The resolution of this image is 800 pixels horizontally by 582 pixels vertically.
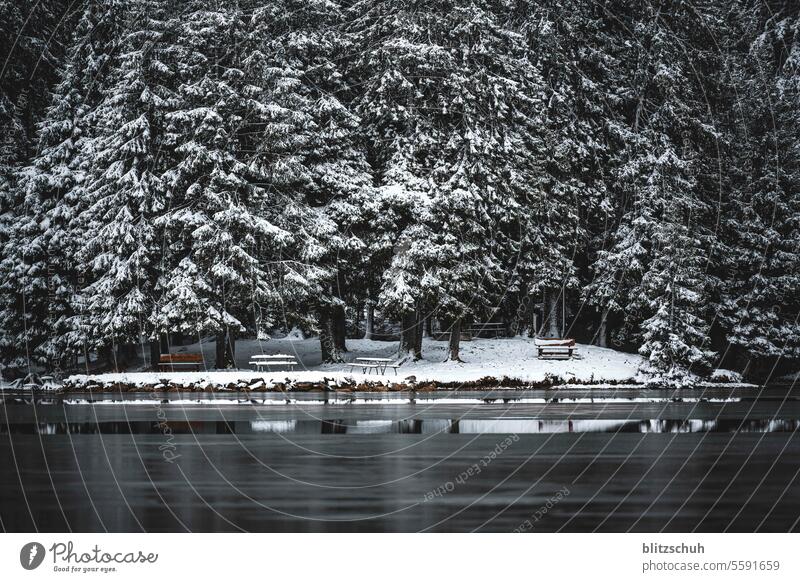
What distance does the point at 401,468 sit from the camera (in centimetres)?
1359

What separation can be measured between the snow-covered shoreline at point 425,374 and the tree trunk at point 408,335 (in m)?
0.94

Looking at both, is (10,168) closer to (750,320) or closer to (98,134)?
(98,134)

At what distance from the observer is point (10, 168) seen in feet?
132

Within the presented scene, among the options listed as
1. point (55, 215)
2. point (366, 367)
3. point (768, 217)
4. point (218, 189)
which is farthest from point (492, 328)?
point (55, 215)

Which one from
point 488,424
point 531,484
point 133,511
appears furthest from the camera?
point 488,424

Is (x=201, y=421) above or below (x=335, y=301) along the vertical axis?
below

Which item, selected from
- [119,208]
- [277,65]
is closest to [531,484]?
[119,208]

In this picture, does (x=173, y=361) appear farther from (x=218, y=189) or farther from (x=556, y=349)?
(x=556, y=349)

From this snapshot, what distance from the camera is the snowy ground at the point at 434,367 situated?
29875 mm

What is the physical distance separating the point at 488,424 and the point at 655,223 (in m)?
24.2

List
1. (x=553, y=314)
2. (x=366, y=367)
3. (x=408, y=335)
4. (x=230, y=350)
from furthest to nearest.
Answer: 1. (x=553, y=314)
2. (x=408, y=335)
3. (x=230, y=350)
4. (x=366, y=367)

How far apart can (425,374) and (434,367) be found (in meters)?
2.39

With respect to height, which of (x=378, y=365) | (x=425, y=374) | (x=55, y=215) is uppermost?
(x=55, y=215)

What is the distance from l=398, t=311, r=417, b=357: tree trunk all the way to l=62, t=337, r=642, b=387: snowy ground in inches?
39.3
